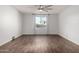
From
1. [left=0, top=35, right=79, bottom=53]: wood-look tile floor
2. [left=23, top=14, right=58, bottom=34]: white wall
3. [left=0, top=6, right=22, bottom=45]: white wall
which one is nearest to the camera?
[left=0, top=35, right=79, bottom=53]: wood-look tile floor

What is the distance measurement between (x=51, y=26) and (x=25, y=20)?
6.99 ft

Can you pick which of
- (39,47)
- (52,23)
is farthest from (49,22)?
(39,47)

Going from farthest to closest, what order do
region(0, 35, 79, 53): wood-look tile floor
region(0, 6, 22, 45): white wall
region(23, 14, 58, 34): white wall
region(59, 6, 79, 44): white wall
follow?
region(23, 14, 58, 34): white wall, region(59, 6, 79, 44): white wall, region(0, 6, 22, 45): white wall, region(0, 35, 79, 53): wood-look tile floor

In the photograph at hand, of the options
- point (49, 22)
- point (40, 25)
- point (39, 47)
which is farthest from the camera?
point (49, 22)

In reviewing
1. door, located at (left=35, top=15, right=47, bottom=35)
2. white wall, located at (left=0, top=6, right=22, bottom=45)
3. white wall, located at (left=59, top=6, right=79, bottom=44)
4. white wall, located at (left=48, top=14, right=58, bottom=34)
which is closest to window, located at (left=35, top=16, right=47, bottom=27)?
door, located at (left=35, top=15, right=47, bottom=35)

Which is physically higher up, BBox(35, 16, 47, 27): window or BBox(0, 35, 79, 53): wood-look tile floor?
BBox(35, 16, 47, 27): window

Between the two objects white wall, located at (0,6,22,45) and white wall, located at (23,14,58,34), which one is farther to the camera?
white wall, located at (23,14,58,34)

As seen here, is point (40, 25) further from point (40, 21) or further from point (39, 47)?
point (39, 47)

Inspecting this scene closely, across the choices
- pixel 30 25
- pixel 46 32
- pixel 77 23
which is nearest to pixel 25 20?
pixel 30 25

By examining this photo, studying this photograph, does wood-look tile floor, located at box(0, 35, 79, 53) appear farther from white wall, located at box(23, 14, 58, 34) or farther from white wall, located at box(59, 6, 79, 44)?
white wall, located at box(23, 14, 58, 34)

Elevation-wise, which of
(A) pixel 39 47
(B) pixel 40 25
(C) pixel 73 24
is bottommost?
(A) pixel 39 47

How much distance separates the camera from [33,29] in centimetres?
747

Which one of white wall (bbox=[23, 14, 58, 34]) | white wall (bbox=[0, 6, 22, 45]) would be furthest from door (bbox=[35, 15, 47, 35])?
white wall (bbox=[0, 6, 22, 45])
